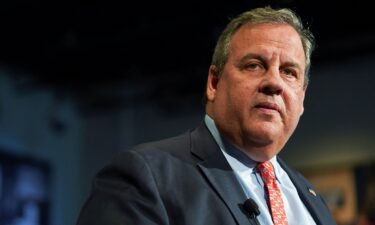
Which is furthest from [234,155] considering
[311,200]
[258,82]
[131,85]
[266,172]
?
[131,85]

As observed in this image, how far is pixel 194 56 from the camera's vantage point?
294 inches

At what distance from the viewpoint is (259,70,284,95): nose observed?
184 cm

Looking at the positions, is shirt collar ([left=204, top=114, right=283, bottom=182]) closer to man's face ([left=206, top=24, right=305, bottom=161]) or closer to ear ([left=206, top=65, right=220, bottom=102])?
man's face ([left=206, top=24, right=305, bottom=161])

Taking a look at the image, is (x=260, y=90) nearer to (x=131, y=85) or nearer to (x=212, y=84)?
(x=212, y=84)

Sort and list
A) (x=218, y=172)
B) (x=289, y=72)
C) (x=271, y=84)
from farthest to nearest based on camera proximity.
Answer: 1. (x=289, y=72)
2. (x=271, y=84)
3. (x=218, y=172)

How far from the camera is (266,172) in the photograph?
1894 millimetres

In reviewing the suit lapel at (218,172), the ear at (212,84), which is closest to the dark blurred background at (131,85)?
the ear at (212,84)

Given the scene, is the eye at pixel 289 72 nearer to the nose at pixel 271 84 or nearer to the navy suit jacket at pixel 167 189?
the nose at pixel 271 84

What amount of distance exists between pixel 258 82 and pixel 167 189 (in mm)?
467

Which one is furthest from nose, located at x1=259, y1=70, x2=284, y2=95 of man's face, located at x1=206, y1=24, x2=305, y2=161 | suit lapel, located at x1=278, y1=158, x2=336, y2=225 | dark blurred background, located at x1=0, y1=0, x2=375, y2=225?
dark blurred background, located at x1=0, y1=0, x2=375, y2=225

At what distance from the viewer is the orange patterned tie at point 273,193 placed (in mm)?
1765

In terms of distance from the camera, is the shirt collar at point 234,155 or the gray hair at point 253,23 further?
the gray hair at point 253,23

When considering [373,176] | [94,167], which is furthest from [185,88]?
[373,176]

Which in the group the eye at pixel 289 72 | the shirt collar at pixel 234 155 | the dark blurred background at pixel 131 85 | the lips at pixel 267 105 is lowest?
the dark blurred background at pixel 131 85
